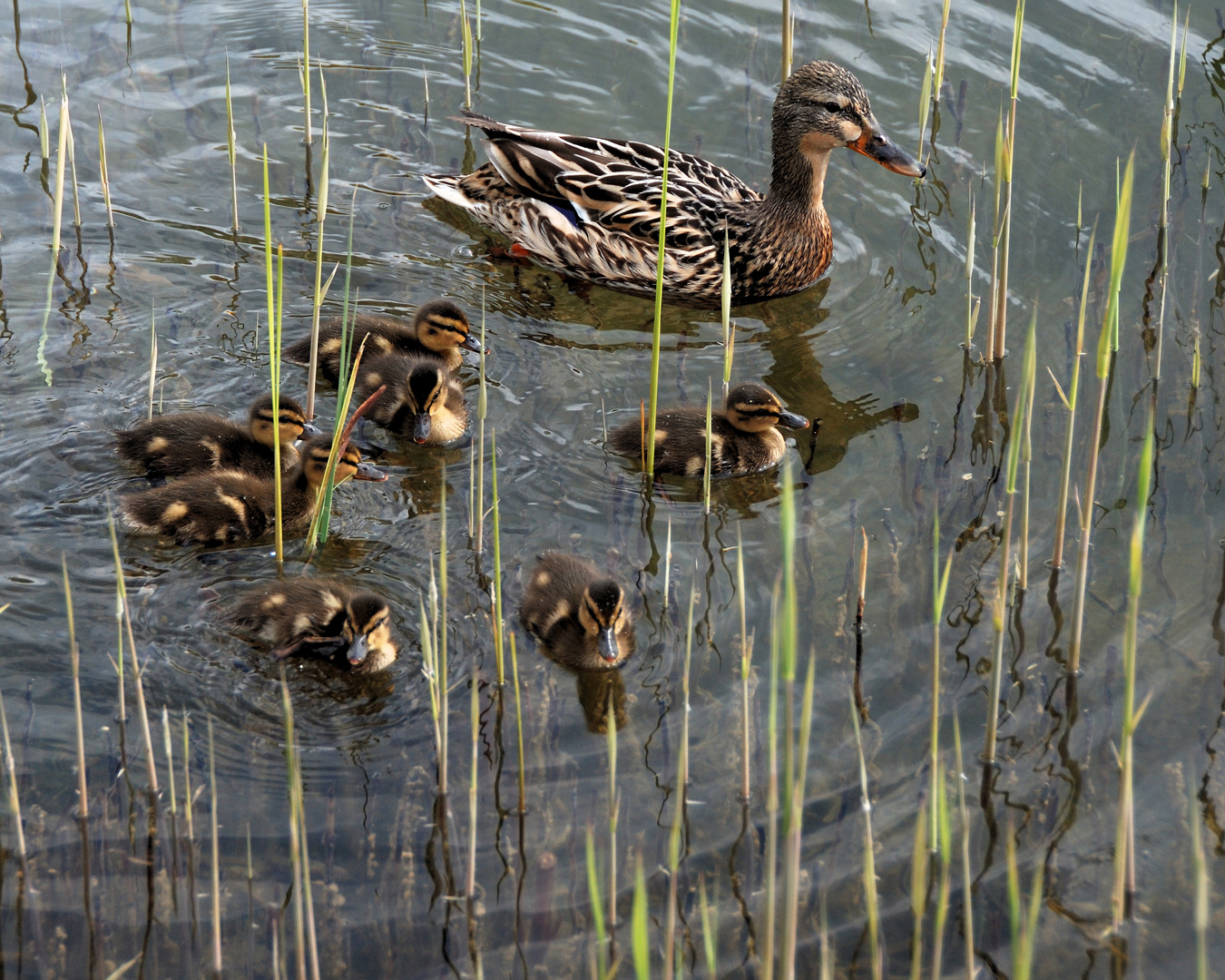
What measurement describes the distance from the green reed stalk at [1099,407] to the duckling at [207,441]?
2186mm

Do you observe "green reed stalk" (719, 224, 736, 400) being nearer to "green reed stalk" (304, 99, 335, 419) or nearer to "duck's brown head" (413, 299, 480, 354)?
"duck's brown head" (413, 299, 480, 354)

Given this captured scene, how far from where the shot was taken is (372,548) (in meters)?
3.87

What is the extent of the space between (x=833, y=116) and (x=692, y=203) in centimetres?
61

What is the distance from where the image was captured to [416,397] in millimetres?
4160

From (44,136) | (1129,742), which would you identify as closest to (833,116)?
(44,136)

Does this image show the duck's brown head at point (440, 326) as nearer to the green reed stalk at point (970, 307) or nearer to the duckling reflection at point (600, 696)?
the duckling reflection at point (600, 696)

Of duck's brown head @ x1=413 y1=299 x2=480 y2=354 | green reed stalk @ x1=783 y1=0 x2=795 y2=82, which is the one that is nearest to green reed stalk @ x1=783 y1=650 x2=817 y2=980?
duck's brown head @ x1=413 y1=299 x2=480 y2=354

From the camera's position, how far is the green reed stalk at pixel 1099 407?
266 cm

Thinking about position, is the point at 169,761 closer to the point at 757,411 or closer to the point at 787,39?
the point at 757,411

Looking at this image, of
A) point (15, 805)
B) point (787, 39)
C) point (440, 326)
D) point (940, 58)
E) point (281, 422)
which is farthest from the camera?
point (940, 58)

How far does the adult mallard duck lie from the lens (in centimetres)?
511

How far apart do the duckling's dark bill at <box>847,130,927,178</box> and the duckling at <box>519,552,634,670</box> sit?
2364mm

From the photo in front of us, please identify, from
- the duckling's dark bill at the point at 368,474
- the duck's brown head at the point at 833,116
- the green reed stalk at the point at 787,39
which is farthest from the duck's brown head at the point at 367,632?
the green reed stalk at the point at 787,39

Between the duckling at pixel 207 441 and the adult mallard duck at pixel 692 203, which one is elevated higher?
the adult mallard duck at pixel 692 203
